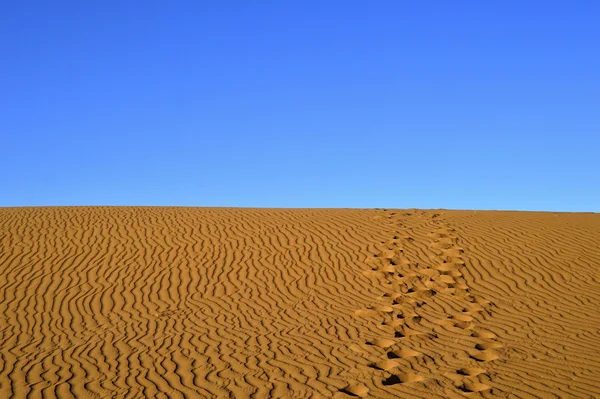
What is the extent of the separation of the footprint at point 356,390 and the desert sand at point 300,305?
44mm

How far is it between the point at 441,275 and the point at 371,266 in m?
1.57

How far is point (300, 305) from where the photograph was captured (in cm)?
1105

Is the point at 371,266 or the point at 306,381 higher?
the point at 371,266

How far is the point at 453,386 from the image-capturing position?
265 inches

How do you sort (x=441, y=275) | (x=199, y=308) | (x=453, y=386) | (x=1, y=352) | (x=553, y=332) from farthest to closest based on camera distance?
(x=441, y=275)
(x=199, y=308)
(x=553, y=332)
(x=1, y=352)
(x=453, y=386)

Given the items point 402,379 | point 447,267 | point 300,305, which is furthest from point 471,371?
point 447,267

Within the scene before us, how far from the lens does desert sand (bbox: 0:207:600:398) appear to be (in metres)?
7.14

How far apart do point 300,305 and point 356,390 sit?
4437mm

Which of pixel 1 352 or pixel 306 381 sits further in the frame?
pixel 1 352

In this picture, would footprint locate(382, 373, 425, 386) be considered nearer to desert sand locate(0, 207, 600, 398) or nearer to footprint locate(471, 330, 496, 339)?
desert sand locate(0, 207, 600, 398)

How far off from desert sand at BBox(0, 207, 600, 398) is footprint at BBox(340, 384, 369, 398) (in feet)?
0.14

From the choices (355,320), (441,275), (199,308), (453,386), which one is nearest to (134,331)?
(199,308)

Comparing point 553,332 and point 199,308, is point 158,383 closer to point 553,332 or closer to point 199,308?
point 199,308

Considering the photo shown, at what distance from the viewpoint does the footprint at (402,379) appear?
22.7ft
